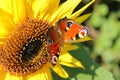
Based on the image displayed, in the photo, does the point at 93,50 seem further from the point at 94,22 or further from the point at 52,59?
the point at 52,59

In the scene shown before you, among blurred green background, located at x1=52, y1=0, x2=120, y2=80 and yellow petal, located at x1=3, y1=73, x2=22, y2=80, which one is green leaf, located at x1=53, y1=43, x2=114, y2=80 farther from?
blurred green background, located at x1=52, y1=0, x2=120, y2=80

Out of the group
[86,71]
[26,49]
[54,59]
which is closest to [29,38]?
[26,49]

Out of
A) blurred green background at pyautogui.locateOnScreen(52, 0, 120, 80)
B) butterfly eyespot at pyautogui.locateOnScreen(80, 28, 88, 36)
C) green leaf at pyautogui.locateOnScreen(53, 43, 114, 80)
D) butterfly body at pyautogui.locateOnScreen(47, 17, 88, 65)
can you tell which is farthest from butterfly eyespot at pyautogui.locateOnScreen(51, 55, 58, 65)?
blurred green background at pyautogui.locateOnScreen(52, 0, 120, 80)

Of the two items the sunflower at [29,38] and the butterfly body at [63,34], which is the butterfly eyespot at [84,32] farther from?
the sunflower at [29,38]

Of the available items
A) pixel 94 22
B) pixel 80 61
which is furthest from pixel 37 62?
pixel 94 22

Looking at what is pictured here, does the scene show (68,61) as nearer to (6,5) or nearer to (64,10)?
(64,10)

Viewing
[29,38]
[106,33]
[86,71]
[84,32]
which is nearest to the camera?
[84,32]
